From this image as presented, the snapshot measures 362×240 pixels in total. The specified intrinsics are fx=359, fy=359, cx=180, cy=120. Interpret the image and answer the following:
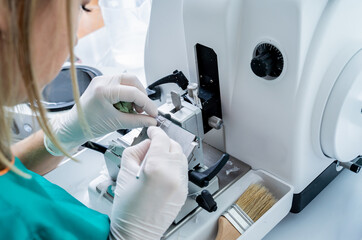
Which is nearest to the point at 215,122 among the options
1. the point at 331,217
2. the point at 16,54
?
the point at 331,217

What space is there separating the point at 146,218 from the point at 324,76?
0.48 m

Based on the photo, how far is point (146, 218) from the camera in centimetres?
72

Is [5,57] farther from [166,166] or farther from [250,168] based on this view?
[250,168]

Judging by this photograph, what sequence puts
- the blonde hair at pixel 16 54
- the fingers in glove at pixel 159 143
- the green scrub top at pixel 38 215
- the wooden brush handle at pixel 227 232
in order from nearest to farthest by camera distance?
the blonde hair at pixel 16 54
the green scrub top at pixel 38 215
the fingers in glove at pixel 159 143
the wooden brush handle at pixel 227 232

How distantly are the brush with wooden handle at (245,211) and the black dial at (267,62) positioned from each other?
0.29 meters

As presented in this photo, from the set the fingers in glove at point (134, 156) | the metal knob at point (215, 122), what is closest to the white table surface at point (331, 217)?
the metal knob at point (215, 122)

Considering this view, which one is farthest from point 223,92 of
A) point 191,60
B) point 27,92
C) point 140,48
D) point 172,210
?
point 140,48

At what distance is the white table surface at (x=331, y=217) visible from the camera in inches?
36.0

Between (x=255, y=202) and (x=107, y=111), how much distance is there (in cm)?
43

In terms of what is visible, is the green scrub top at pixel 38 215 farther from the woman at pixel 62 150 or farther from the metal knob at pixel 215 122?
the metal knob at pixel 215 122

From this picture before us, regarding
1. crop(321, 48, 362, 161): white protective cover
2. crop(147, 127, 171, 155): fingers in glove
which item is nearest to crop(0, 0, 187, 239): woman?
crop(147, 127, 171, 155): fingers in glove

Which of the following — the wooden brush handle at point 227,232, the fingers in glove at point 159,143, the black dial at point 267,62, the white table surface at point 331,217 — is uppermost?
the black dial at point 267,62

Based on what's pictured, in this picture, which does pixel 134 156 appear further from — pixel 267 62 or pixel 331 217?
pixel 331 217

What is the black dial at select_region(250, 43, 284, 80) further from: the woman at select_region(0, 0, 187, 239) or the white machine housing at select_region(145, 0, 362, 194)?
the woman at select_region(0, 0, 187, 239)
